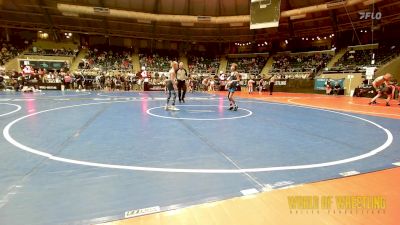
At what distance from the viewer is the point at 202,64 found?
43.2m

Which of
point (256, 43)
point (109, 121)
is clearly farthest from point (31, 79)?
point (256, 43)

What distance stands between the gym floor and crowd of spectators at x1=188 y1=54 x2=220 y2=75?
33.9 m

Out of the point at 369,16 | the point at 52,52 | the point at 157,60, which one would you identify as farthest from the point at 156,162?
the point at 157,60

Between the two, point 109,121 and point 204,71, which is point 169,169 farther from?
point 204,71

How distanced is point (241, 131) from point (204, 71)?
3493 cm

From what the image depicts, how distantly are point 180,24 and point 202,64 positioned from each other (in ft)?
24.3

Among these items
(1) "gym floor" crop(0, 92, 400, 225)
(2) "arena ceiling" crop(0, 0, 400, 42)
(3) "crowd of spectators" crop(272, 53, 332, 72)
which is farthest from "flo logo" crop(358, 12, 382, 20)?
(1) "gym floor" crop(0, 92, 400, 225)

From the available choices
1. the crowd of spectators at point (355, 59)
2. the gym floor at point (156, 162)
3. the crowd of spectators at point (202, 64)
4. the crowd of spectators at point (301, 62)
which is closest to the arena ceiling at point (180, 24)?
the crowd of spectators at point (355, 59)

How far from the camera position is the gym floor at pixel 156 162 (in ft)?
9.71

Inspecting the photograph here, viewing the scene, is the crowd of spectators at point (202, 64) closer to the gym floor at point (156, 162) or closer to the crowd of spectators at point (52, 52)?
the crowd of spectators at point (52, 52)

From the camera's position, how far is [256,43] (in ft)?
146

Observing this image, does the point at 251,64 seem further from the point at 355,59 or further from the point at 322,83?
the point at 322,83

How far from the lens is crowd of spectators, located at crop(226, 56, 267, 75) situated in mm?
40050

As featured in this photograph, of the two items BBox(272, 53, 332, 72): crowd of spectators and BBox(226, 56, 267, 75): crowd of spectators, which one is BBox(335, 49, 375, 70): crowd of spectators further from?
BBox(226, 56, 267, 75): crowd of spectators
